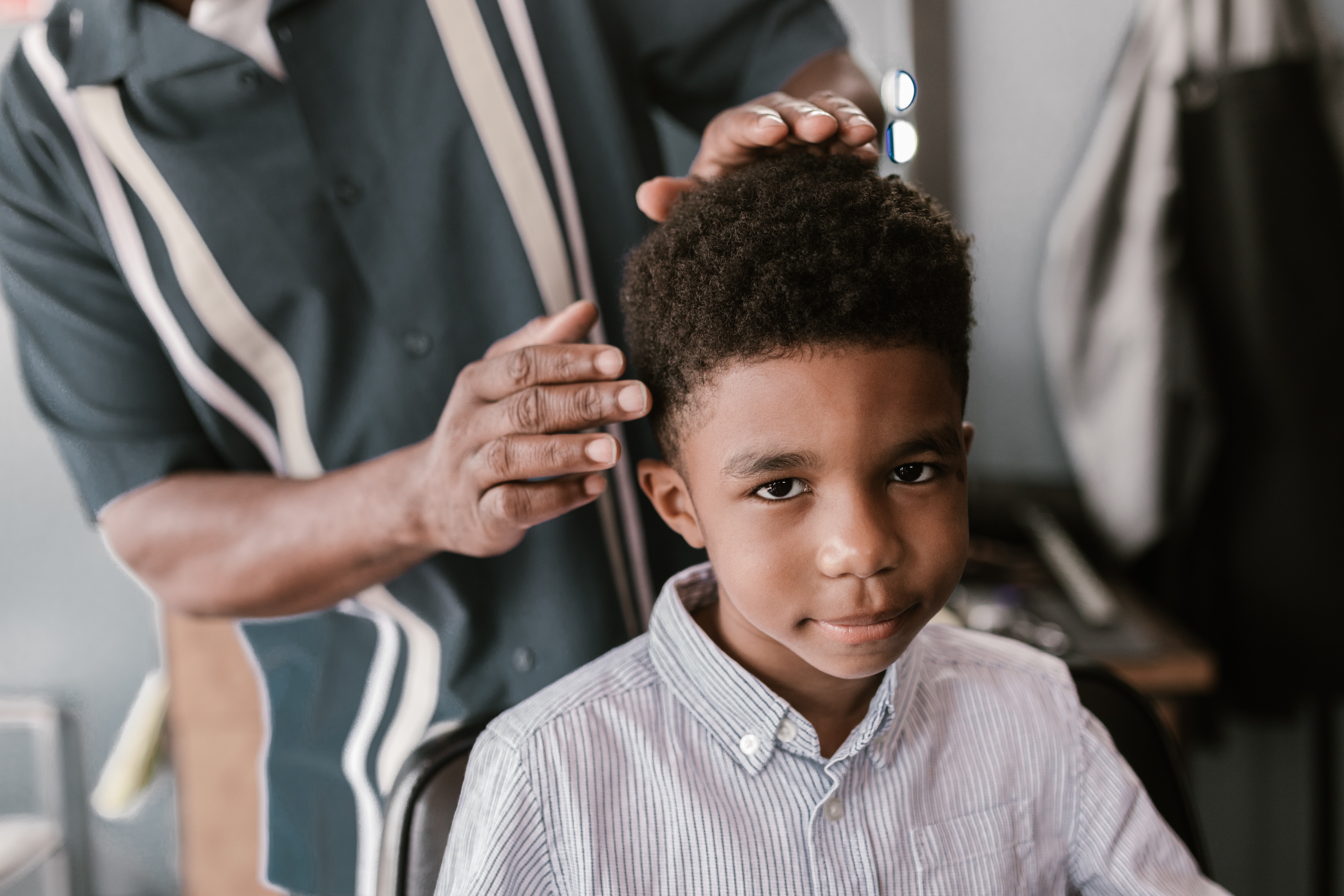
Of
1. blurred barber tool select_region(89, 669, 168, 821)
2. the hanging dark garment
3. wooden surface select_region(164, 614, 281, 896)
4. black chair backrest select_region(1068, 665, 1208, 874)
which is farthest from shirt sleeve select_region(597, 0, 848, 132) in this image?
blurred barber tool select_region(89, 669, 168, 821)

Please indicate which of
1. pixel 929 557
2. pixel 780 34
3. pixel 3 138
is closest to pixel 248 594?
pixel 3 138

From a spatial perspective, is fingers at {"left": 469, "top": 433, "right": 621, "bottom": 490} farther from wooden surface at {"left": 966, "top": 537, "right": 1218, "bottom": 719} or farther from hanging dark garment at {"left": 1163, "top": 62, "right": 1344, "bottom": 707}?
hanging dark garment at {"left": 1163, "top": 62, "right": 1344, "bottom": 707}

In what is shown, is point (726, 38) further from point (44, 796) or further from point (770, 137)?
point (44, 796)

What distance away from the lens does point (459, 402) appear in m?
0.69

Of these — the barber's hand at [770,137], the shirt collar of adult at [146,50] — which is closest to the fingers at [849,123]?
the barber's hand at [770,137]

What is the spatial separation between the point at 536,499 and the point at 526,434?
5 centimetres

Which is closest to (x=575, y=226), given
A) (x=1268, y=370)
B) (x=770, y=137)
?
(x=770, y=137)

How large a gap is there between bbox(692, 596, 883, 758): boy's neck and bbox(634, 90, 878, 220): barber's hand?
0.31 meters

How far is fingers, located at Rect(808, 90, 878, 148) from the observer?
0.69m

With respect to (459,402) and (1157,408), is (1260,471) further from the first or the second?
(459,402)

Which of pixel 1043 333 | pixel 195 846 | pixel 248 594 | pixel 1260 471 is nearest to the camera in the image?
pixel 248 594

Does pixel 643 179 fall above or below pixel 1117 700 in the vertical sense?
above

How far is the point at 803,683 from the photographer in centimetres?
74

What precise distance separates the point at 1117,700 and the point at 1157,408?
951 millimetres
